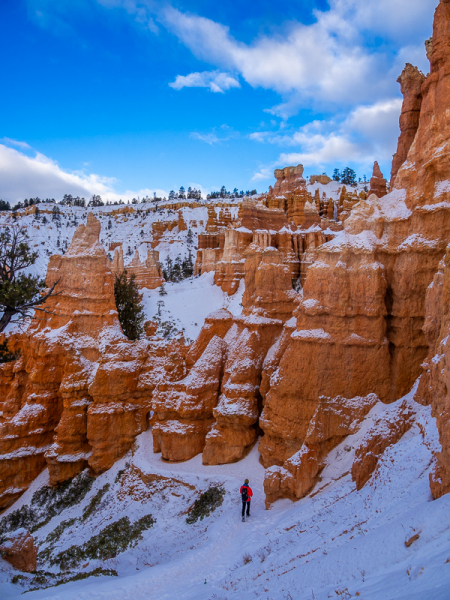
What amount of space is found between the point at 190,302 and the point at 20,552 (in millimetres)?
31855

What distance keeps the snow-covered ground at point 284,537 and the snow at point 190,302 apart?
68.0ft

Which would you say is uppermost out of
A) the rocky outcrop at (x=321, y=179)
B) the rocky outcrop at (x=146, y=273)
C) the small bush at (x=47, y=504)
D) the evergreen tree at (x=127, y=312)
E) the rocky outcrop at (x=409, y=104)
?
the rocky outcrop at (x=321, y=179)

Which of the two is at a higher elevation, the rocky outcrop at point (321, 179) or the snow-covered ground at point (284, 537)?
the rocky outcrop at point (321, 179)

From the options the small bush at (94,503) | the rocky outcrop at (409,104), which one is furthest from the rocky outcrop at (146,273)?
the rocky outcrop at (409,104)

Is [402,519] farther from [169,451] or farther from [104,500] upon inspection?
[104,500]

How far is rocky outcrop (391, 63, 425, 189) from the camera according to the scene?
15648mm

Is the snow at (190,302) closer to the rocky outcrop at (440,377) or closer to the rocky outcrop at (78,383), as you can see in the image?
the rocky outcrop at (78,383)

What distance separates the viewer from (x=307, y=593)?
5.90 meters

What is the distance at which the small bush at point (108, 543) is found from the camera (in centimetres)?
1339

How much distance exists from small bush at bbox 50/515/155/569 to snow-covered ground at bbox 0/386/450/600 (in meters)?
0.34

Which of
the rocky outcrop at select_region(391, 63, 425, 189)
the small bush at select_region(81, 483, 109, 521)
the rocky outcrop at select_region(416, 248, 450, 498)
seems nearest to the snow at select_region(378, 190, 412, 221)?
the rocky outcrop at select_region(391, 63, 425, 189)

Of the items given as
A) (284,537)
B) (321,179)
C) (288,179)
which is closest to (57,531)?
(284,537)

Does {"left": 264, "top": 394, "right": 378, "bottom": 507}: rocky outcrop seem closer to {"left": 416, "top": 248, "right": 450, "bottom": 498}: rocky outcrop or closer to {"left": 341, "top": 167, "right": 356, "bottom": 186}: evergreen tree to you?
{"left": 416, "top": 248, "right": 450, "bottom": 498}: rocky outcrop

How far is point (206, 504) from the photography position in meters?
14.2
